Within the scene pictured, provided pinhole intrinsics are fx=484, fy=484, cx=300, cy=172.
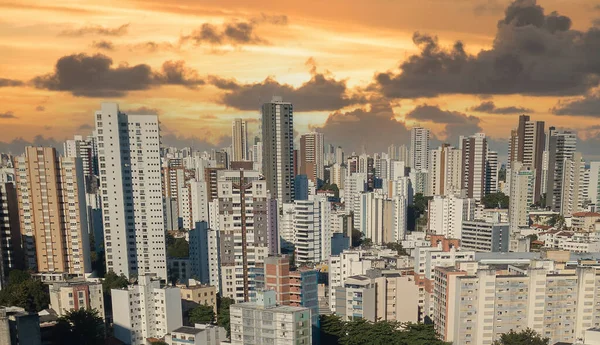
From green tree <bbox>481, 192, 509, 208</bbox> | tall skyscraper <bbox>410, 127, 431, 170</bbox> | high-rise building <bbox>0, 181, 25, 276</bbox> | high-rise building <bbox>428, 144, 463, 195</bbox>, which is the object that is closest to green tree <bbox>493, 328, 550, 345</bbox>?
high-rise building <bbox>0, 181, 25, 276</bbox>

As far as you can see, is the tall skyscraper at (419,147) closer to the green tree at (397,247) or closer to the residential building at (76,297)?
the green tree at (397,247)

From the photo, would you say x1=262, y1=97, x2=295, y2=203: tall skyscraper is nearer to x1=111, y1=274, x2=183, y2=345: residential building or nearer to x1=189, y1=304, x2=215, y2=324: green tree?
x1=189, y1=304, x2=215, y2=324: green tree

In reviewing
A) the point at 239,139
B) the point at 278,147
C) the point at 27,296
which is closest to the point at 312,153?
the point at 239,139

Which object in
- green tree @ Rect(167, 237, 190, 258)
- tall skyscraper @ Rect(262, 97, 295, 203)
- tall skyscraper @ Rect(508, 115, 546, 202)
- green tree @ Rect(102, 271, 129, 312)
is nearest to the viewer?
green tree @ Rect(102, 271, 129, 312)

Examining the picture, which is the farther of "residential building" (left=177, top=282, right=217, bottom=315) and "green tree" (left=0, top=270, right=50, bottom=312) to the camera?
"residential building" (left=177, top=282, right=217, bottom=315)

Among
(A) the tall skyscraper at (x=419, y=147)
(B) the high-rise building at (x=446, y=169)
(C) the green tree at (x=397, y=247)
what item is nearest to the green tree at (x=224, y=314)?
(C) the green tree at (x=397, y=247)

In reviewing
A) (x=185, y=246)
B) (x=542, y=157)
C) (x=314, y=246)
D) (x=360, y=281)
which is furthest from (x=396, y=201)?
(x=542, y=157)
